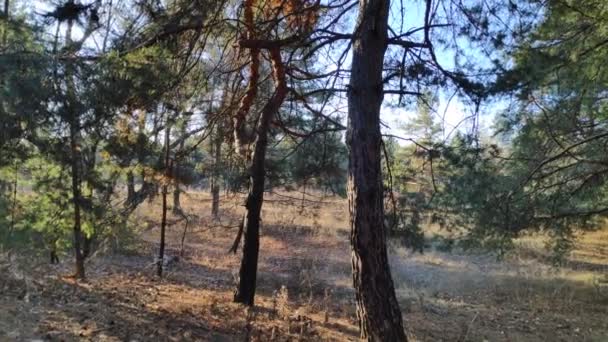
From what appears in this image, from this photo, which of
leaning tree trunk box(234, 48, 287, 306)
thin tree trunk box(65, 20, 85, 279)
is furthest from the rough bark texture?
thin tree trunk box(65, 20, 85, 279)

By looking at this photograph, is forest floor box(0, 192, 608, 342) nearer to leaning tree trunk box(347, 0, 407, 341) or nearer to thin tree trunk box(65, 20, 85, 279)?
thin tree trunk box(65, 20, 85, 279)

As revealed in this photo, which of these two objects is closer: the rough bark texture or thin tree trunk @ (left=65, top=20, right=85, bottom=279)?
thin tree trunk @ (left=65, top=20, right=85, bottom=279)

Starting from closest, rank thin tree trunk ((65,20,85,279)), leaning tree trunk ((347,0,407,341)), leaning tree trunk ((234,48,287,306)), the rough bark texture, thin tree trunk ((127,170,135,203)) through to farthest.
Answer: leaning tree trunk ((347,0,407,341)) → thin tree trunk ((65,20,85,279)) → the rough bark texture → leaning tree trunk ((234,48,287,306)) → thin tree trunk ((127,170,135,203))

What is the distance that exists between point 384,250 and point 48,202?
607 cm

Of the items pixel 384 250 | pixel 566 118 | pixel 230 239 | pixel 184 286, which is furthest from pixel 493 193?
pixel 230 239

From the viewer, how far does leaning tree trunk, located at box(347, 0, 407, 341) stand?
419 centimetres

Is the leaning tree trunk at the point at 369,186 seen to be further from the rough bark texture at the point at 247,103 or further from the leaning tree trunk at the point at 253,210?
the leaning tree trunk at the point at 253,210

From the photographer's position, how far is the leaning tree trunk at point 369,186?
419cm

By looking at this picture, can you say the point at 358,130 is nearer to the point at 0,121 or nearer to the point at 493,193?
the point at 0,121

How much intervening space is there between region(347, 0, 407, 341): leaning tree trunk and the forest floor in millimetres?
2063

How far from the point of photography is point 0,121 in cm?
465

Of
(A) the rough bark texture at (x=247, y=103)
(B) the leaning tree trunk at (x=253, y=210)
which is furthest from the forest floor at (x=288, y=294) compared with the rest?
(A) the rough bark texture at (x=247, y=103)

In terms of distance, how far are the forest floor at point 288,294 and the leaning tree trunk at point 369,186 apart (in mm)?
2063

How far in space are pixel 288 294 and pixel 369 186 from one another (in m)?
6.63
